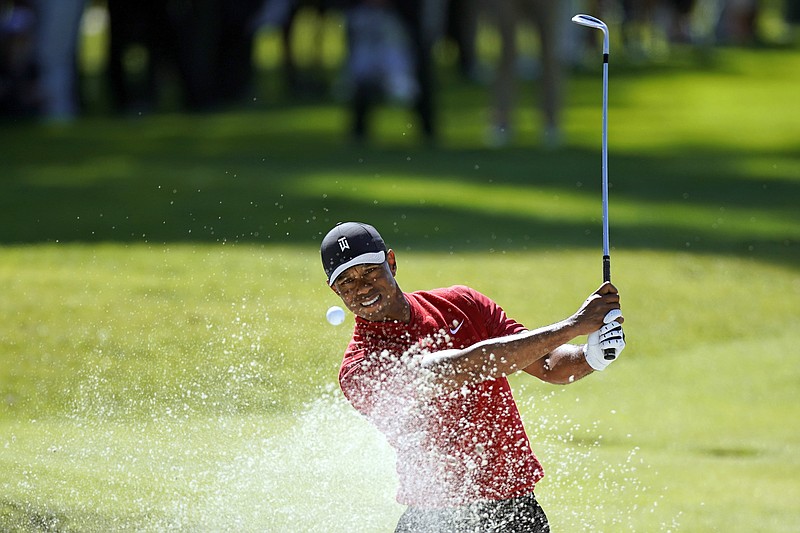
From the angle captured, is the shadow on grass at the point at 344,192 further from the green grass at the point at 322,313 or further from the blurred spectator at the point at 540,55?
the blurred spectator at the point at 540,55

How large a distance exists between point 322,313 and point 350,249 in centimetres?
394

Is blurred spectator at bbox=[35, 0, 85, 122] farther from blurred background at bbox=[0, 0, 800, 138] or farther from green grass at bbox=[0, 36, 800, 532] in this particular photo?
green grass at bbox=[0, 36, 800, 532]

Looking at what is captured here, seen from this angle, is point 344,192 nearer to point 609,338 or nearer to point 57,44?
point 57,44

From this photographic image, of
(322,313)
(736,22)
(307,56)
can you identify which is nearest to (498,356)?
(322,313)

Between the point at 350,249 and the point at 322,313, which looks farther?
the point at 322,313

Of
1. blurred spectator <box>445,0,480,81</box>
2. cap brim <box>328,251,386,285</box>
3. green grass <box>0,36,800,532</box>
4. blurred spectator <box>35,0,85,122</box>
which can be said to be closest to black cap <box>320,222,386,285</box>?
cap brim <box>328,251,386,285</box>

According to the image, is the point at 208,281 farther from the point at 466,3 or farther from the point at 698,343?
the point at 466,3

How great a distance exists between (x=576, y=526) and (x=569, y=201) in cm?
727

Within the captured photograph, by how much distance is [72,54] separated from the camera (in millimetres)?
16953

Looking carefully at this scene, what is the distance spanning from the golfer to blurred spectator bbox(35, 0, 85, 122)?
42.5 feet

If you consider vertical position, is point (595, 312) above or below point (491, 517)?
above

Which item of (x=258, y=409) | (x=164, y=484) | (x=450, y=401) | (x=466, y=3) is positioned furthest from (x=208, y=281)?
(x=466, y=3)

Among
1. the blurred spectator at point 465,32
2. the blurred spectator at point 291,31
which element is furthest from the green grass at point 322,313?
the blurred spectator at point 465,32

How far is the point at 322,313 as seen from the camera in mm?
8219
